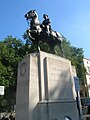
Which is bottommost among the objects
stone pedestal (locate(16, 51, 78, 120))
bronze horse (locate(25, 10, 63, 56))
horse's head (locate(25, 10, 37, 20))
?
stone pedestal (locate(16, 51, 78, 120))

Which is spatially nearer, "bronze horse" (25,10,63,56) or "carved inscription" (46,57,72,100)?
"carved inscription" (46,57,72,100)

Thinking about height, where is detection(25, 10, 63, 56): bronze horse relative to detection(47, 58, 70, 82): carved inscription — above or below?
above

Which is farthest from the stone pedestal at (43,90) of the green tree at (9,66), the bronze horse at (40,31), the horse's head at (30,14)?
the green tree at (9,66)

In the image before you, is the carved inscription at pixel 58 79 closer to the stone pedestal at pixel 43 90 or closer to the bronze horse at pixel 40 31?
the stone pedestal at pixel 43 90

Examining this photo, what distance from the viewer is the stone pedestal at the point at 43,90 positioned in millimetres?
11695

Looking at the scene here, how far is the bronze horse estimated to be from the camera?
1416 centimetres

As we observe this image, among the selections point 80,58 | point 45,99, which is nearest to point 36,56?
point 45,99

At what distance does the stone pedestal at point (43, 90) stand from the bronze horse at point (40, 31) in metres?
→ 1.52

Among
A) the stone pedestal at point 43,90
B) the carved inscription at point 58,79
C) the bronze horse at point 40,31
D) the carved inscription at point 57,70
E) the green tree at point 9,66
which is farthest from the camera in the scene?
the green tree at point 9,66

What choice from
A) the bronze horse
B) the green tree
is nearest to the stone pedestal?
the bronze horse

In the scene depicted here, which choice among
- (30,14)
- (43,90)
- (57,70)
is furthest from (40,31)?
(43,90)

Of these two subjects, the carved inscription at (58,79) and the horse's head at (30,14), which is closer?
the carved inscription at (58,79)

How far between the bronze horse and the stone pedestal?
4.97ft

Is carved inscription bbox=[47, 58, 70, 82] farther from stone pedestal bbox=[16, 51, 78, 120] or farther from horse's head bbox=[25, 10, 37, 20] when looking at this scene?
horse's head bbox=[25, 10, 37, 20]
